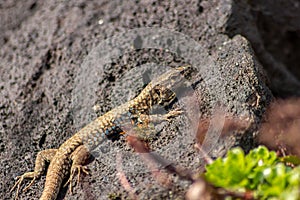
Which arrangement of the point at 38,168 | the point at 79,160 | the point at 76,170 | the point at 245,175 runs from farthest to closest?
the point at 38,168, the point at 79,160, the point at 76,170, the point at 245,175

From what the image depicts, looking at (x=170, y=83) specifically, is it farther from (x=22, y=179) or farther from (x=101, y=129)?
(x=22, y=179)

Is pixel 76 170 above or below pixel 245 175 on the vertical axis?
below

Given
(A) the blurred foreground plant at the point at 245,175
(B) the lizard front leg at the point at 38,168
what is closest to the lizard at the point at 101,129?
(B) the lizard front leg at the point at 38,168

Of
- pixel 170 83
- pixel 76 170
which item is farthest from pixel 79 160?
pixel 170 83

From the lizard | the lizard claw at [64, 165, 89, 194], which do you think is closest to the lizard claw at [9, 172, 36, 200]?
the lizard

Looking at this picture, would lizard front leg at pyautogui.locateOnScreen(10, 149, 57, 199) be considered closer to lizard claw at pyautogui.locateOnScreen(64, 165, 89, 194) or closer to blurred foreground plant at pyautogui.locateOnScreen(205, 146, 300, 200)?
lizard claw at pyautogui.locateOnScreen(64, 165, 89, 194)

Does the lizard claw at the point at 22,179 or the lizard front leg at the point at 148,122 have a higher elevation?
the lizard front leg at the point at 148,122

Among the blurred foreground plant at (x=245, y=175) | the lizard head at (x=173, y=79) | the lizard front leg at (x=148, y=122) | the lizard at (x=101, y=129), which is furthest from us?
the lizard head at (x=173, y=79)

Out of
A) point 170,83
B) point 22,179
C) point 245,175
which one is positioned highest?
point 245,175

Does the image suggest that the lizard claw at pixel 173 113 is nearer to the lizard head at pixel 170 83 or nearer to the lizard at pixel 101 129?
the lizard at pixel 101 129
